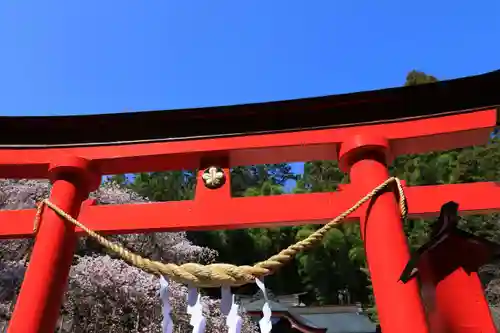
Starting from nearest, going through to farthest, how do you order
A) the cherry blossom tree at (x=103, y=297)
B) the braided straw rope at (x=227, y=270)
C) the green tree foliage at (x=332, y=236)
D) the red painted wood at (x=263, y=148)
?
1. the braided straw rope at (x=227, y=270)
2. the red painted wood at (x=263, y=148)
3. the cherry blossom tree at (x=103, y=297)
4. the green tree foliage at (x=332, y=236)

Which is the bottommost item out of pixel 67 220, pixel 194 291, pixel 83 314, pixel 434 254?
pixel 434 254

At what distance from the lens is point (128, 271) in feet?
29.1

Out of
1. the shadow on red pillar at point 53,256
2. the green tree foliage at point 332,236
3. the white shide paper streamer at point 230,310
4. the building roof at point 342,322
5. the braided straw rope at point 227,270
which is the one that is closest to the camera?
the braided straw rope at point 227,270

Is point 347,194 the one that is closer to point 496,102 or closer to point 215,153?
point 215,153

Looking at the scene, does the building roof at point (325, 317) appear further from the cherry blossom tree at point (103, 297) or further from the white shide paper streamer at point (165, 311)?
the white shide paper streamer at point (165, 311)

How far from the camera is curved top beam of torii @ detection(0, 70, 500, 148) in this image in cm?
363

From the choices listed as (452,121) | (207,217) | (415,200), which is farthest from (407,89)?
(207,217)

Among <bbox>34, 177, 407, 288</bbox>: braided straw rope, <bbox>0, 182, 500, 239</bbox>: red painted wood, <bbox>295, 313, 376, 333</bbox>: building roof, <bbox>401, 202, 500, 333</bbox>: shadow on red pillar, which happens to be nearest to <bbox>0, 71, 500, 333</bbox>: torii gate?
<bbox>0, 182, 500, 239</bbox>: red painted wood

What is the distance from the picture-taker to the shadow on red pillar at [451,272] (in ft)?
5.19

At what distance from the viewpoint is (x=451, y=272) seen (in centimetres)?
167

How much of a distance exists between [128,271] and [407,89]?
7.05 metres

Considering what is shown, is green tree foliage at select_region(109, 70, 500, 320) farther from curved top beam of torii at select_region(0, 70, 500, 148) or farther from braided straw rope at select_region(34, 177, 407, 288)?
braided straw rope at select_region(34, 177, 407, 288)

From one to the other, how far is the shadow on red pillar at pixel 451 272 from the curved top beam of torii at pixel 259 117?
2.13m

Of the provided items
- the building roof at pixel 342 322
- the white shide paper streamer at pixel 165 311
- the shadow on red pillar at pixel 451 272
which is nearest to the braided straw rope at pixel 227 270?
the white shide paper streamer at pixel 165 311
